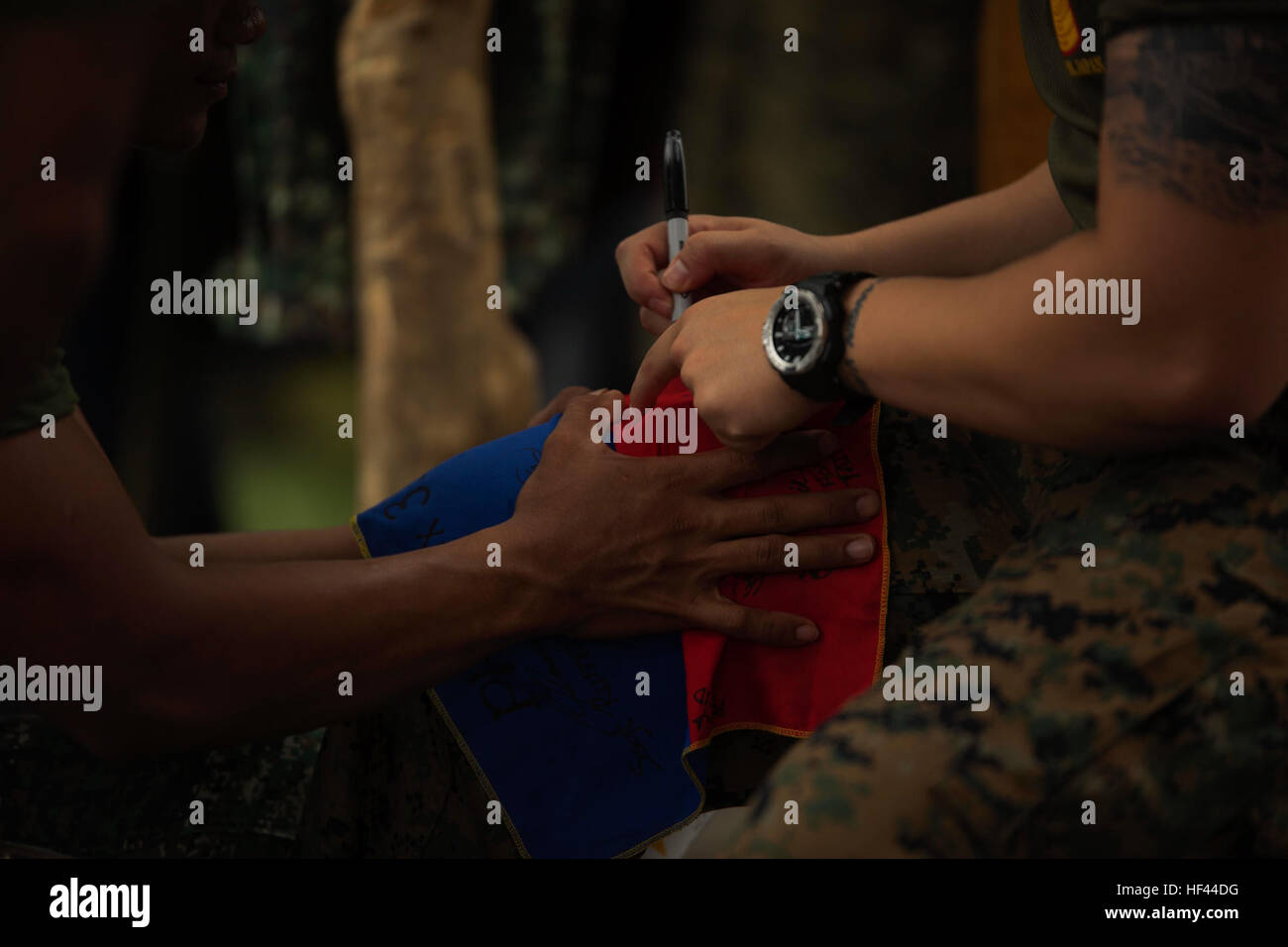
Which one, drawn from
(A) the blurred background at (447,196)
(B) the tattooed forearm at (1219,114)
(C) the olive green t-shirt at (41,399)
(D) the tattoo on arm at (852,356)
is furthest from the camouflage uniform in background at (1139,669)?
(A) the blurred background at (447,196)

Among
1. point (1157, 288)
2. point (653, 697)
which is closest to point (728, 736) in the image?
point (653, 697)

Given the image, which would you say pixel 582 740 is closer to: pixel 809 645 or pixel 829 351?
pixel 809 645

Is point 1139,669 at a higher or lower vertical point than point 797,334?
lower

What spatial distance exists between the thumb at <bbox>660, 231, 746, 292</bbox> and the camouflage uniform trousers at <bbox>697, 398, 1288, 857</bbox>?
0.49 meters

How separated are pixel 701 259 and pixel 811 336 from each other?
35 centimetres

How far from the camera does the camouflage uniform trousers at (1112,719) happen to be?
673 mm

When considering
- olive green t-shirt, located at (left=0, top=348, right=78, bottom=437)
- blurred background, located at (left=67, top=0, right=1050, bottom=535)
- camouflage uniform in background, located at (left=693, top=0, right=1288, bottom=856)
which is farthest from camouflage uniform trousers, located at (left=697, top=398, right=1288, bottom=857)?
blurred background, located at (left=67, top=0, right=1050, bottom=535)

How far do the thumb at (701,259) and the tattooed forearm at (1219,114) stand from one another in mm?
487

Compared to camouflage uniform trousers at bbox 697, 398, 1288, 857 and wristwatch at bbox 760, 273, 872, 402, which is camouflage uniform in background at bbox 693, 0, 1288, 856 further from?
wristwatch at bbox 760, 273, 872, 402

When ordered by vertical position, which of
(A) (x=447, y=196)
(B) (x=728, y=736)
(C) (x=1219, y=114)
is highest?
(A) (x=447, y=196)

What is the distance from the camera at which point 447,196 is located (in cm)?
335

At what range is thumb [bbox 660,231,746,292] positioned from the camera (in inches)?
43.4

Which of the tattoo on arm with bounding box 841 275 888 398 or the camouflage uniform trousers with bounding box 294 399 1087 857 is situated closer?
the tattoo on arm with bounding box 841 275 888 398

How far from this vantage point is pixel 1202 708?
69 cm
